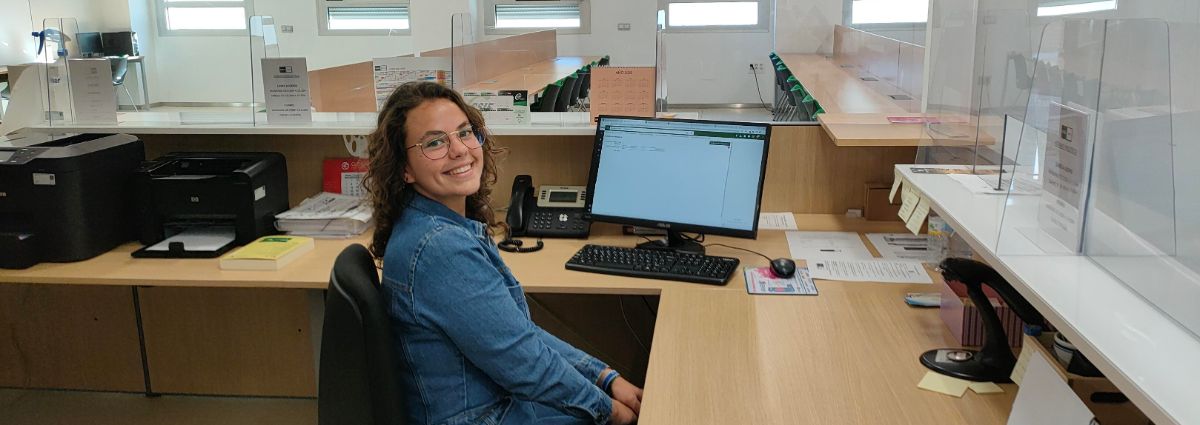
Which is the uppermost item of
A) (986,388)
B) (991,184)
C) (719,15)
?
(719,15)

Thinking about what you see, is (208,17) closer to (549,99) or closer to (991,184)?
(549,99)

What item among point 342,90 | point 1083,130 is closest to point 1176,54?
point 1083,130

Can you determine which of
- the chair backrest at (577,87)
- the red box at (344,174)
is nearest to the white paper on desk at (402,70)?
the red box at (344,174)

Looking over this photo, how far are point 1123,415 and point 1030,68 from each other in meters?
0.87

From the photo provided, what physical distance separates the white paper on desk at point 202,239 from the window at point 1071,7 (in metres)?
2.31

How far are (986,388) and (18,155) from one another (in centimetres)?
254

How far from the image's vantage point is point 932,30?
3.82 meters

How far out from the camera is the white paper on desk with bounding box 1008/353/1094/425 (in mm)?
1311

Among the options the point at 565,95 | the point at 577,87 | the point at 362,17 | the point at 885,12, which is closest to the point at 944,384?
the point at 565,95

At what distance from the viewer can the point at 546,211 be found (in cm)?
284

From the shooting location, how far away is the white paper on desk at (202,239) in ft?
8.70

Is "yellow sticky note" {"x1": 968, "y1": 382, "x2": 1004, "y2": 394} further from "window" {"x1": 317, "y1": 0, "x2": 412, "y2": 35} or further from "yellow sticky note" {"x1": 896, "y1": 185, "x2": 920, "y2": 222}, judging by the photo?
"window" {"x1": 317, "y1": 0, "x2": 412, "y2": 35}

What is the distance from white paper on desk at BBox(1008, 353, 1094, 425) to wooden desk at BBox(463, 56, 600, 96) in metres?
3.06

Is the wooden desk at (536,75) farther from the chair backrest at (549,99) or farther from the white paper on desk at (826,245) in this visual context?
the white paper on desk at (826,245)
